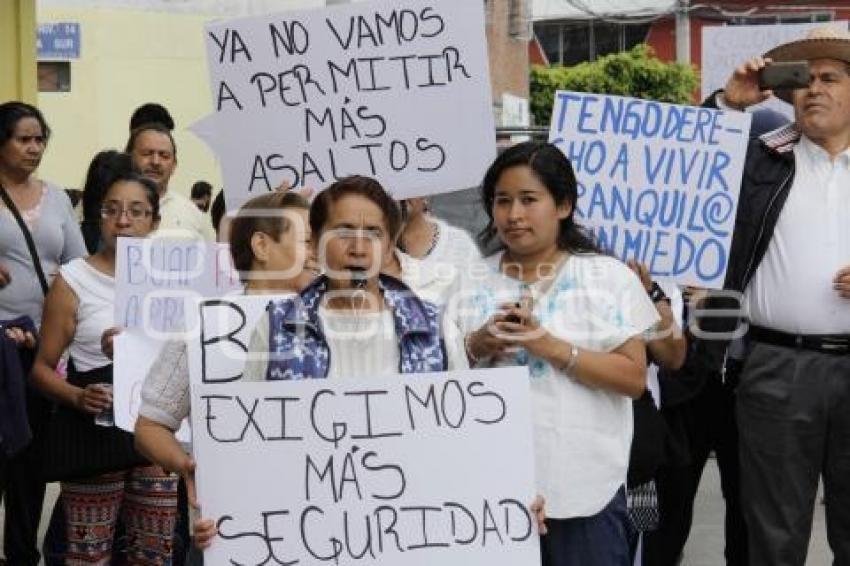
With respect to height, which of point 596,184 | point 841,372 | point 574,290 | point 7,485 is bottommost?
point 7,485

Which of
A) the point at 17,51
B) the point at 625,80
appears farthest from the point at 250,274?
the point at 625,80

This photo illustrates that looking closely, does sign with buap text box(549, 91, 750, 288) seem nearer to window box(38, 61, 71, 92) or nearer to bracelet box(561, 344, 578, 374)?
bracelet box(561, 344, 578, 374)

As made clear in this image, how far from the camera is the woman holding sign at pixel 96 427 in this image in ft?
17.5

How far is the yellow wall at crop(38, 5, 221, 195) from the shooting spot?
21.5m

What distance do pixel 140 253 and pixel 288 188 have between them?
65 cm

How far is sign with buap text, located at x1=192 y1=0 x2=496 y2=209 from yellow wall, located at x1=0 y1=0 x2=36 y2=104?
481 centimetres

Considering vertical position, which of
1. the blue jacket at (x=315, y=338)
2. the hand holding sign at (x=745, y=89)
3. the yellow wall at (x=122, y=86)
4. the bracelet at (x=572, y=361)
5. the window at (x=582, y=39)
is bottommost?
the bracelet at (x=572, y=361)

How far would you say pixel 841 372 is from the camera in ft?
15.1

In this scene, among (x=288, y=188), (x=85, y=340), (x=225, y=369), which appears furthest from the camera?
(x=85, y=340)

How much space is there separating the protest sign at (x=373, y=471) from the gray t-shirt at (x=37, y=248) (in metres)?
2.83

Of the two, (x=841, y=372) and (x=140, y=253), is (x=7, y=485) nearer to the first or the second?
(x=140, y=253)

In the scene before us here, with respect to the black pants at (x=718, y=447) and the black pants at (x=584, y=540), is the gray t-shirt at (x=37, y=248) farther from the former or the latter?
the black pants at (x=584, y=540)

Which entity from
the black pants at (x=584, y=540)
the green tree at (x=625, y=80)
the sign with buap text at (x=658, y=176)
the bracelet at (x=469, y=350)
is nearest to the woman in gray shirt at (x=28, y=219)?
the sign with buap text at (x=658, y=176)

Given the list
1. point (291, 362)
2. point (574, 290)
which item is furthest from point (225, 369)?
point (574, 290)
